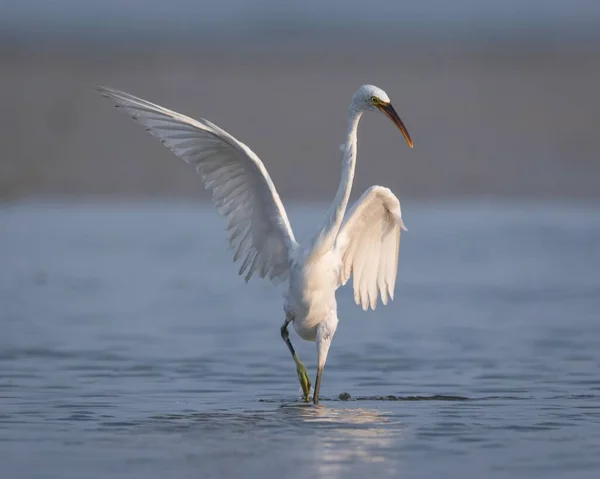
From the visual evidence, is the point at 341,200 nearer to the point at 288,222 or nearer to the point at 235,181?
the point at 288,222

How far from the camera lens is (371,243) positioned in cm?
1211

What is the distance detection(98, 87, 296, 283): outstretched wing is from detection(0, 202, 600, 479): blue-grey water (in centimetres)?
109

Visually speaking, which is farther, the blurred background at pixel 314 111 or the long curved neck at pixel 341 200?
the blurred background at pixel 314 111

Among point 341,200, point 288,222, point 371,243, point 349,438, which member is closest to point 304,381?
point 288,222

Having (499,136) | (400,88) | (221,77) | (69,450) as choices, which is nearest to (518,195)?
(499,136)

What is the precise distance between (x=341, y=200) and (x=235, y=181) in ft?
3.20

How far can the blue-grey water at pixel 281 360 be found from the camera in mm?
9148

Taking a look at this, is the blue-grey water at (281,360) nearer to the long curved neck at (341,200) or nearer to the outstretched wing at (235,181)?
the outstretched wing at (235,181)

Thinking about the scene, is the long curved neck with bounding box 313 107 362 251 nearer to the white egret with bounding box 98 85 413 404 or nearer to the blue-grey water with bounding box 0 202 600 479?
the white egret with bounding box 98 85 413 404

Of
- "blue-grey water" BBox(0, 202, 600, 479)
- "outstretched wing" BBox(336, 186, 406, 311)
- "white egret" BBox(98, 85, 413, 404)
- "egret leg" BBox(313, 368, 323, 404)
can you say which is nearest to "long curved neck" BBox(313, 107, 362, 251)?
"white egret" BBox(98, 85, 413, 404)

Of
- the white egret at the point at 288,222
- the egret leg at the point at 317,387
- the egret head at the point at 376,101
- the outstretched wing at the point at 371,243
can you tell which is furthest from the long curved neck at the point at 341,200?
the egret leg at the point at 317,387

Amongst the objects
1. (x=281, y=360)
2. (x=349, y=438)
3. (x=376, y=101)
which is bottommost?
(x=349, y=438)

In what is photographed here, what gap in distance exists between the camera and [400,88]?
29.4 meters

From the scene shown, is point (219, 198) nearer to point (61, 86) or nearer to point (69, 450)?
point (69, 450)
